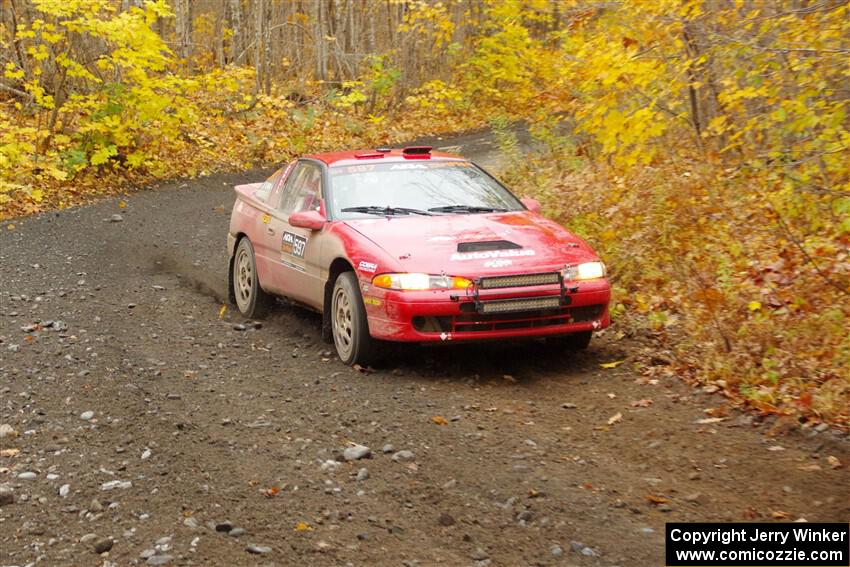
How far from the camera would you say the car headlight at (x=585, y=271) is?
7805 mm

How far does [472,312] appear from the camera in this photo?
298 inches

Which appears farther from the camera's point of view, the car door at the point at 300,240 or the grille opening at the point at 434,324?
the car door at the point at 300,240

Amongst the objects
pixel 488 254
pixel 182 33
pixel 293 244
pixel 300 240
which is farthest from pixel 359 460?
pixel 182 33

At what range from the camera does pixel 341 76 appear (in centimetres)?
2864

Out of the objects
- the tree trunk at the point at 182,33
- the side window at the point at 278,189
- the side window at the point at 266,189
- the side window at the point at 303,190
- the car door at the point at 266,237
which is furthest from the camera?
the tree trunk at the point at 182,33

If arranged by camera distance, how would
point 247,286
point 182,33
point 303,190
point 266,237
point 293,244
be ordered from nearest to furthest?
point 293,244 < point 303,190 < point 266,237 < point 247,286 < point 182,33

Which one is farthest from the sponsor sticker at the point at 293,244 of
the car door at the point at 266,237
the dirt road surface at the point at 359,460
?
the dirt road surface at the point at 359,460

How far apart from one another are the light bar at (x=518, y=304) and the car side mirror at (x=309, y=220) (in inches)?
72.1

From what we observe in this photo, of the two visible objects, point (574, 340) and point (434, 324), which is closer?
point (434, 324)

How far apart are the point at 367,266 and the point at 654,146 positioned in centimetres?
556

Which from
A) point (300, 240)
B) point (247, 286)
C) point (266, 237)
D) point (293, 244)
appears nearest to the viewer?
point (300, 240)

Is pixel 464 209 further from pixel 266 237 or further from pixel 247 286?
pixel 247 286

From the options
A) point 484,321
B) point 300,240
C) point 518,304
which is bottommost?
point 484,321

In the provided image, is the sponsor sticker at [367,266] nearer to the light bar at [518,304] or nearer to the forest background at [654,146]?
the light bar at [518,304]
